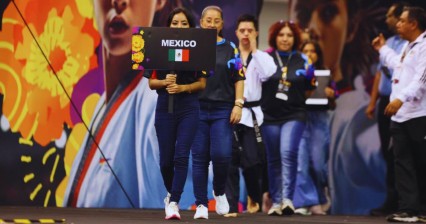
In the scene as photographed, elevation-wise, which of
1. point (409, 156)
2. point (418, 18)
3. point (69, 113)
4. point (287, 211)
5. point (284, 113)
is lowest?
point (287, 211)

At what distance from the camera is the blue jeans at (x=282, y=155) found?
40.2 ft

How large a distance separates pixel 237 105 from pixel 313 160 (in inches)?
107

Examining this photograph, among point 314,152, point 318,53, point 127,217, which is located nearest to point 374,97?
point 318,53

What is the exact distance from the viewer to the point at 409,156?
11484 mm

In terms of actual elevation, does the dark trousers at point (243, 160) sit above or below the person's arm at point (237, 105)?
below

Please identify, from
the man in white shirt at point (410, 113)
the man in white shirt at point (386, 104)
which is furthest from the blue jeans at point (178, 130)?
the man in white shirt at point (386, 104)

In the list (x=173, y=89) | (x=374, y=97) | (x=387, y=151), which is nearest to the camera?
(x=173, y=89)

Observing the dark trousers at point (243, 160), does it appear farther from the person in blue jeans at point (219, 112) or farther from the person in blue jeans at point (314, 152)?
the person in blue jeans at point (314, 152)

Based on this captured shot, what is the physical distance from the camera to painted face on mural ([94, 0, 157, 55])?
43.3 feet

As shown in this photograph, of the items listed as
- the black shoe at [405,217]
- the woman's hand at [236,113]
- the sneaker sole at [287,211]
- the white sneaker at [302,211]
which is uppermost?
the woman's hand at [236,113]

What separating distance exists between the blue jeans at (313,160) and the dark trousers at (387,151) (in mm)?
592

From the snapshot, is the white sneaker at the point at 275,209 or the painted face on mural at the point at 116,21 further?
the painted face on mural at the point at 116,21

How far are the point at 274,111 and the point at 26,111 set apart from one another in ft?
9.26

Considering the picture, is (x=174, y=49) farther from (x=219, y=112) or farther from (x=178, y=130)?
(x=219, y=112)
